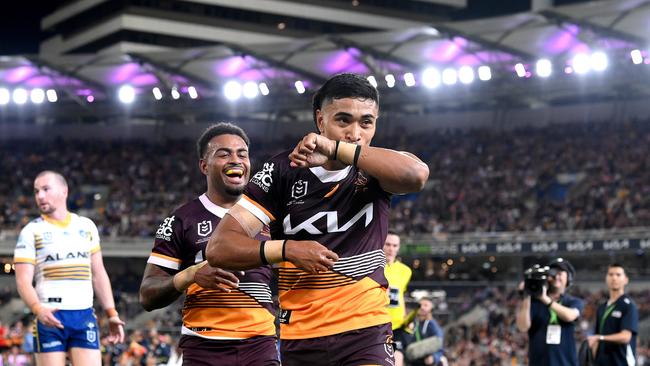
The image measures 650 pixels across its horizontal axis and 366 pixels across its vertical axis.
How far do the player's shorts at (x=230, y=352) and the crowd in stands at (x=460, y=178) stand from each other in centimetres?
3007

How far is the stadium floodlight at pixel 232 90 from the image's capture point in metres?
42.9

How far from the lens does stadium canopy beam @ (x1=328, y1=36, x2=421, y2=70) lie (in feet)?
129

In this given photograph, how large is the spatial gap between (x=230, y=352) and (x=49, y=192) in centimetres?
307

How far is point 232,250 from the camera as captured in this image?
4562mm

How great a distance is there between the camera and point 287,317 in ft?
15.9

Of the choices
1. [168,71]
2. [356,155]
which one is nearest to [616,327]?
[356,155]

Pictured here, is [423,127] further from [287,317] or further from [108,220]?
[287,317]

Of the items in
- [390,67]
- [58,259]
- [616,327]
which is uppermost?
[390,67]

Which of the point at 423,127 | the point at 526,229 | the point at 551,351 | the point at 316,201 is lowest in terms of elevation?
the point at 551,351

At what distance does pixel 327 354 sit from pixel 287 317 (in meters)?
0.26

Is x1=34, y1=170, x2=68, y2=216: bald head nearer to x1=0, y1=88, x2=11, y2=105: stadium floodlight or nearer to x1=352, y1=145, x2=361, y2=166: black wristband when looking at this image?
x1=352, y1=145, x2=361, y2=166: black wristband

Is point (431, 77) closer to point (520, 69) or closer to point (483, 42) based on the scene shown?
point (483, 42)

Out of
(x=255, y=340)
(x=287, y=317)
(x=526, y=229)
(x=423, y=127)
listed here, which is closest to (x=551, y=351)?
(x=255, y=340)

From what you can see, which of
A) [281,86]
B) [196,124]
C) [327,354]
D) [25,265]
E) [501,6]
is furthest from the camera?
[501,6]
